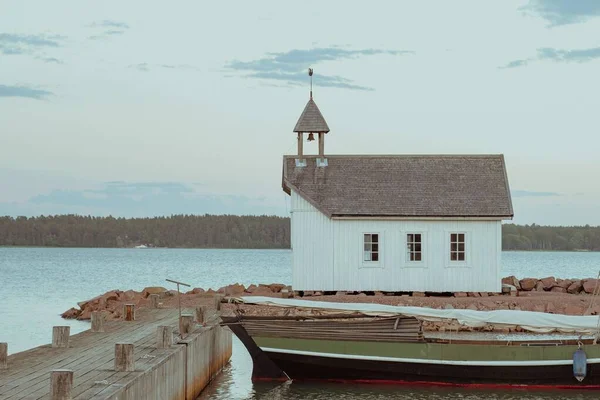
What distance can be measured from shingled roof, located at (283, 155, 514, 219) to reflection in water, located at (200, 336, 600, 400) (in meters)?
11.9

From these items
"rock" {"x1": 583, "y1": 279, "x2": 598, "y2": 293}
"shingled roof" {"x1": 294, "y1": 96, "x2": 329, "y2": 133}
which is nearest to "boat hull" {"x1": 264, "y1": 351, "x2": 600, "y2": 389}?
"shingled roof" {"x1": 294, "y1": 96, "x2": 329, "y2": 133}

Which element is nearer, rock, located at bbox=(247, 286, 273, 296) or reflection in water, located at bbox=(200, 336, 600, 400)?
reflection in water, located at bbox=(200, 336, 600, 400)

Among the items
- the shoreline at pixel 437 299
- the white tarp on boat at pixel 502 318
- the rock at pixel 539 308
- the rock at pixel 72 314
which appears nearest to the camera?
the white tarp on boat at pixel 502 318

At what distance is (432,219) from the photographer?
3369 cm

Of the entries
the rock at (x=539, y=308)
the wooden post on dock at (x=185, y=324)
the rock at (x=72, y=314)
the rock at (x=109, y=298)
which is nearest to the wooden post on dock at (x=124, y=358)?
the wooden post on dock at (x=185, y=324)

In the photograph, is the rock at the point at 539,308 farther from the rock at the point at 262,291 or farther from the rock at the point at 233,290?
the rock at the point at 233,290

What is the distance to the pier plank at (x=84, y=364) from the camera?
14.3 meters

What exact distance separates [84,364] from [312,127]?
19.5 meters

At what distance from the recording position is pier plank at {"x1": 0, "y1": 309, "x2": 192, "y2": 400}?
47.1 feet

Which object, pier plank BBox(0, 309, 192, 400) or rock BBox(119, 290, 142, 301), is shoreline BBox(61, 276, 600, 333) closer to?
rock BBox(119, 290, 142, 301)

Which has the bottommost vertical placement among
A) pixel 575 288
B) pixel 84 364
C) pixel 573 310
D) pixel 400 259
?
pixel 84 364

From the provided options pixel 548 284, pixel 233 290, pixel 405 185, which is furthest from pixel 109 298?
pixel 548 284

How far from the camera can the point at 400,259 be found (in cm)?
3375

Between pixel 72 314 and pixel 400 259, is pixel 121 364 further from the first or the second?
pixel 72 314
